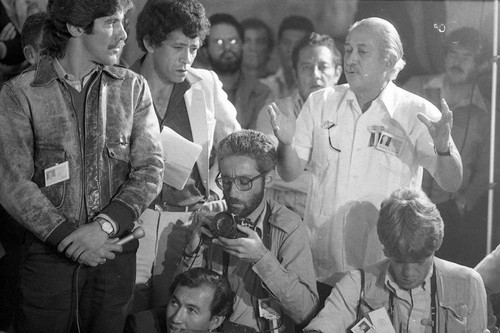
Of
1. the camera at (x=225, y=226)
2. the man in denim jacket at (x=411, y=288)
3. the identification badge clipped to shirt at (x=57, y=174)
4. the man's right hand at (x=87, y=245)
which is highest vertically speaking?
the identification badge clipped to shirt at (x=57, y=174)

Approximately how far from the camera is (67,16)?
2.62m

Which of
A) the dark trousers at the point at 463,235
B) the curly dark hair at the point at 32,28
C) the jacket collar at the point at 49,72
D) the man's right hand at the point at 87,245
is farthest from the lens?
the curly dark hair at the point at 32,28

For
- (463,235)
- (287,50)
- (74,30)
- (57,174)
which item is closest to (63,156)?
(57,174)

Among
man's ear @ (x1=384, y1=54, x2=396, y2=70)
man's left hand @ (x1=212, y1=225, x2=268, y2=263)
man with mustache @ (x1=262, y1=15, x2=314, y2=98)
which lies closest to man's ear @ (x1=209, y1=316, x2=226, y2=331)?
man's left hand @ (x1=212, y1=225, x2=268, y2=263)

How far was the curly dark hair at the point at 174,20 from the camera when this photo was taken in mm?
3156

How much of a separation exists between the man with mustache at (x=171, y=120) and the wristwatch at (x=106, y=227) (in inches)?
27.8

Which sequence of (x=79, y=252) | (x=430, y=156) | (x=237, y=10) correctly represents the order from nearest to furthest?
1. (x=79, y=252)
2. (x=430, y=156)
3. (x=237, y=10)

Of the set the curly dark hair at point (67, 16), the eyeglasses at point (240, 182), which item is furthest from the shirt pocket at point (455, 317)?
the curly dark hair at point (67, 16)

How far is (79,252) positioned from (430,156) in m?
1.52

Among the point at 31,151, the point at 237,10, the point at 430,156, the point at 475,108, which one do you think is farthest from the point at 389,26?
the point at 31,151

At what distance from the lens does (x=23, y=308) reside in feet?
8.41

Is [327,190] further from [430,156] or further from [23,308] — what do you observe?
[23,308]

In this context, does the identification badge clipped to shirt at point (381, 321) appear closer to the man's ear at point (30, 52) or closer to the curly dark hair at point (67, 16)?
the curly dark hair at point (67, 16)

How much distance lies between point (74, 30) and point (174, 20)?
23.7 inches
